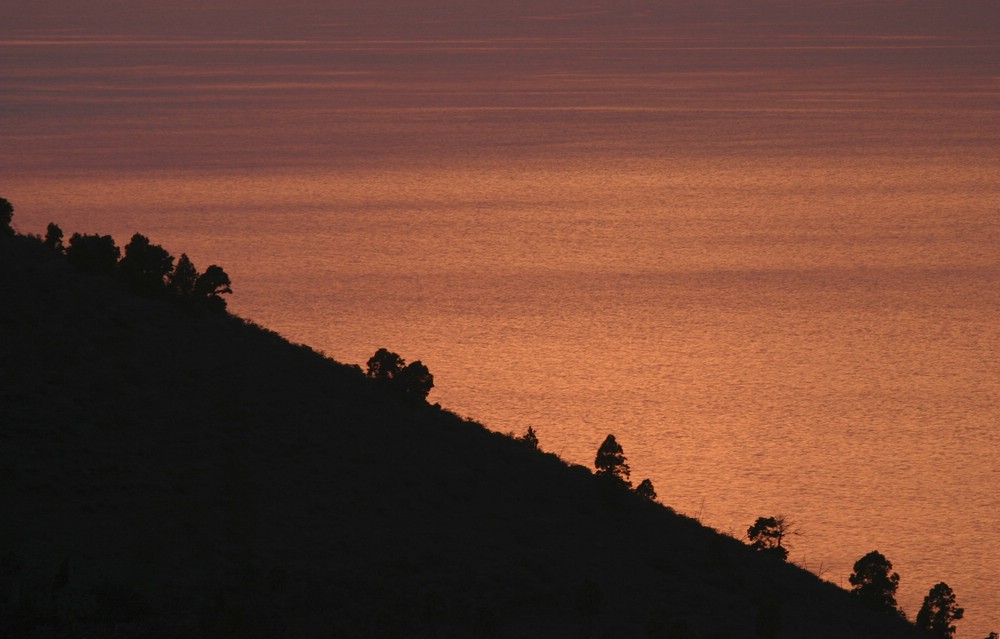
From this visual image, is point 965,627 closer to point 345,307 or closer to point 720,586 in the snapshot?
point 720,586

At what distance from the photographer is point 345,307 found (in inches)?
5512

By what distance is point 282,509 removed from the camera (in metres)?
40.7

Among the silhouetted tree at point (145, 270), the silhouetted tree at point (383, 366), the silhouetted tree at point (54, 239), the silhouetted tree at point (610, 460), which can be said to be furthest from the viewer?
the silhouetted tree at point (54, 239)

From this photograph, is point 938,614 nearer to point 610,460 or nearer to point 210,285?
point 610,460

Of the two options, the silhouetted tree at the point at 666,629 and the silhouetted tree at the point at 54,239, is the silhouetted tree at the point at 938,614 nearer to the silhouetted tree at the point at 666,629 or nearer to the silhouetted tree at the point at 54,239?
the silhouetted tree at the point at 666,629

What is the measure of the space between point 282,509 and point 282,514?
39 cm

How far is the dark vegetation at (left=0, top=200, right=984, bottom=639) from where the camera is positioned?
3456cm

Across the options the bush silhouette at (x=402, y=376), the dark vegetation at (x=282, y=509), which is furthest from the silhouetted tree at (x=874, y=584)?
the bush silhouette at (x=402, y=376)

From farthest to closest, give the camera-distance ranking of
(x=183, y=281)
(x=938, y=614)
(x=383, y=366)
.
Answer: (x=383, y=366)
(x=183, y=281)
(x=938, y=614)

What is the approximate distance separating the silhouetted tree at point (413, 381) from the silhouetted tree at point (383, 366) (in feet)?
1.26

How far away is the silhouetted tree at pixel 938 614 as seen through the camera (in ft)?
166

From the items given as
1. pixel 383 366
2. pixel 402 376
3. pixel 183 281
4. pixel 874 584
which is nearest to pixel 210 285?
pixel 183 281

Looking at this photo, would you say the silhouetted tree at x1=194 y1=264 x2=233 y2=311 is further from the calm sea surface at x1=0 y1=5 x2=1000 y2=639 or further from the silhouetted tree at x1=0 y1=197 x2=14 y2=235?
the calm sea surface at x1=0 y1=5 x2=1000 y2=639

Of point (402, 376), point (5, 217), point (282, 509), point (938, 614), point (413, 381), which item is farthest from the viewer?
point (5, 217)
